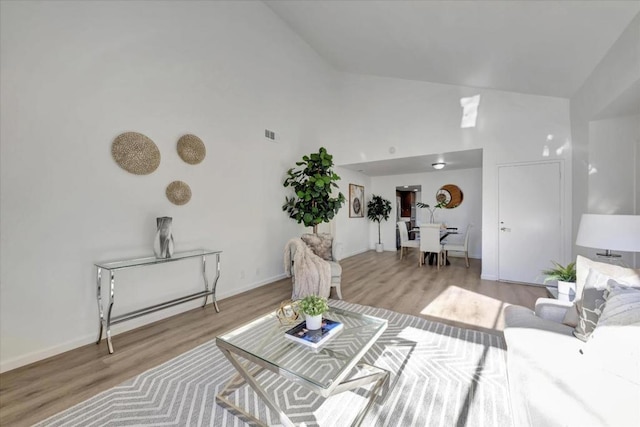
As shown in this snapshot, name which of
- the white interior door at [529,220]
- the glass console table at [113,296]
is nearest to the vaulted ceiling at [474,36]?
the white interior door at [529,220]

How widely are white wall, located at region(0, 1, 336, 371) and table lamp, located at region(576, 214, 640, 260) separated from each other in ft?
12.7

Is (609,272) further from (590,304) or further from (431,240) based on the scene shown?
(431,240)

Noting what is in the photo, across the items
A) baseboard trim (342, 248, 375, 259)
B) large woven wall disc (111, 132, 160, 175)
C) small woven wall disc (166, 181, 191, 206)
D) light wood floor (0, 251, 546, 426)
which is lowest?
light wood floor (0, 251, 546, 426)

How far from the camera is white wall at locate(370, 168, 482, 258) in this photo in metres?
6.45

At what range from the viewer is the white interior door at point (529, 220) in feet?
13.1

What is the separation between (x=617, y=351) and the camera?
4.04ft

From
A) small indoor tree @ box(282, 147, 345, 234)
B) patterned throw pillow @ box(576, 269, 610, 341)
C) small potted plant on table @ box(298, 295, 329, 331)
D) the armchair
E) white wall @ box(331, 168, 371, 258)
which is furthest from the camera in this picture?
white wall @ box(331, 168, 371, 258)

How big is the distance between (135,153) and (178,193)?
1.98 feet

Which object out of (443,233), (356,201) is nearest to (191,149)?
(356,201)

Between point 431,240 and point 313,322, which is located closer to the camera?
point 313,322

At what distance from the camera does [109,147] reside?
256 cm

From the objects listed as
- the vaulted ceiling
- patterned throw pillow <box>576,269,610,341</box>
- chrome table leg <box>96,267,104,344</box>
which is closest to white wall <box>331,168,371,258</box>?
the vaulted ceiling

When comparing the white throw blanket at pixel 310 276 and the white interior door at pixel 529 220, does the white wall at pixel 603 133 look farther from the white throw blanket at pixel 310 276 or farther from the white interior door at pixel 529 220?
the white throw blanket at pixel 310 276

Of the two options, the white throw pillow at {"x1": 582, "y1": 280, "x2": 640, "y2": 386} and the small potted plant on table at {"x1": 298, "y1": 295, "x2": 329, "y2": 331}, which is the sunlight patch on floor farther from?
the small potted plant on table at {"x1": 298, "y1": 295, "x2": 329, "y2": 331}
